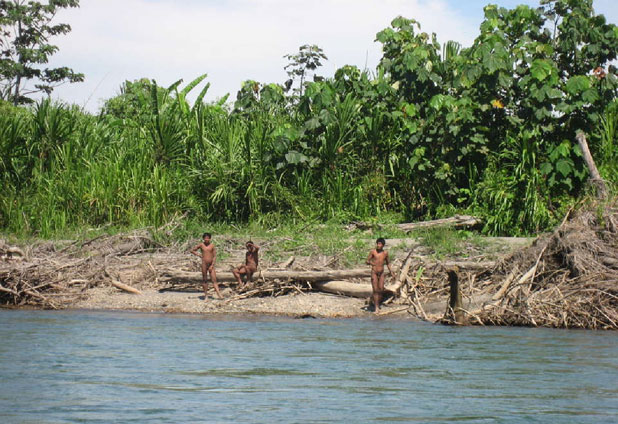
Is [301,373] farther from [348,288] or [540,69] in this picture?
[540,69]

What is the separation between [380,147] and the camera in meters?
18.1

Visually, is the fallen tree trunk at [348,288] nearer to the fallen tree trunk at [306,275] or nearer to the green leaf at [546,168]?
the fallen tree trunk at [306,275]

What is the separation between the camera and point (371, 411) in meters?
6.84

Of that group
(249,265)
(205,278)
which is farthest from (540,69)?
(205,278)

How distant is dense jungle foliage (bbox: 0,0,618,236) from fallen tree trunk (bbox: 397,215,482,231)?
0.89 feet

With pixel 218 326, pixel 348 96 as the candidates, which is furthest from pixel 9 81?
pixel 218 326

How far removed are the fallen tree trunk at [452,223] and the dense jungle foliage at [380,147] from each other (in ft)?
0.89

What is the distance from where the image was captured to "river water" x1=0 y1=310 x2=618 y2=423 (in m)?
6.79

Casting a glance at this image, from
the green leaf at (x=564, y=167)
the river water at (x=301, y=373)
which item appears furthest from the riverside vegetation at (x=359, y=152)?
the river water at (x=301, y=373)

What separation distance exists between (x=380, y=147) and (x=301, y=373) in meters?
10.3

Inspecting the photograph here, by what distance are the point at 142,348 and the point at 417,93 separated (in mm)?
9645

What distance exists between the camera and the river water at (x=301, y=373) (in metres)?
6.79

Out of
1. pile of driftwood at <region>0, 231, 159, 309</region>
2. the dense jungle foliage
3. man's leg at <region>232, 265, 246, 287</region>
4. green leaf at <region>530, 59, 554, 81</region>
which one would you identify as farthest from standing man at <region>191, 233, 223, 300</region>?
green leaf at <region>530, 59, 554, 81</region>

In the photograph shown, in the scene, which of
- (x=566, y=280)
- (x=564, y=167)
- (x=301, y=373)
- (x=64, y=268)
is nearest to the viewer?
(x=301, y=373)
